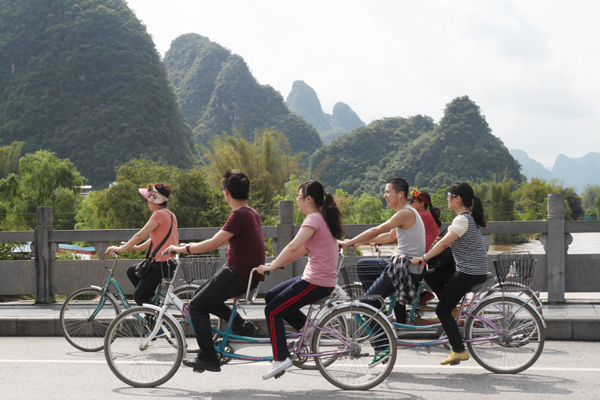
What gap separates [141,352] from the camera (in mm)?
4676

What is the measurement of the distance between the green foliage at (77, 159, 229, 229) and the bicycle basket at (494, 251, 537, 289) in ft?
62.8

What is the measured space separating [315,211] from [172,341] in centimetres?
160

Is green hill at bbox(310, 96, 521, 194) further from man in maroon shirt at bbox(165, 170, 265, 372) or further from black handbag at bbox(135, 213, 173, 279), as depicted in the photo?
man in maroon shirt at bbox(165, 170, 265, 372)

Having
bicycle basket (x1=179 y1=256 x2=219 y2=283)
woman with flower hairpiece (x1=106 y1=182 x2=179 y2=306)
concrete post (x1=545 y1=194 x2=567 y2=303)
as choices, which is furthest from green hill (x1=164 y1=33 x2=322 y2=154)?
bicycle basket (x1=179 y1=256 x2=219 y2=283)

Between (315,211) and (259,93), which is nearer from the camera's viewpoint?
(315,211)

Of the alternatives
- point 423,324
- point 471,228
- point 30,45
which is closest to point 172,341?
point 423,324

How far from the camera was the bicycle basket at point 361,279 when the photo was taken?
15.8ft

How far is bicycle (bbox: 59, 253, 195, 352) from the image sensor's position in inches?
240

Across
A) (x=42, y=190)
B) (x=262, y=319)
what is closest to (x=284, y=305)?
(x=262, y=319)

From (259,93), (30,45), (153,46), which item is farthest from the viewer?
(259,93)

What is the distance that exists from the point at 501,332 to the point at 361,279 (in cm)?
130

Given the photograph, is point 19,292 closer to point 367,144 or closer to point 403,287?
point 403,287

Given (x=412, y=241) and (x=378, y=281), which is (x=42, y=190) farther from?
(x=412, y=241)

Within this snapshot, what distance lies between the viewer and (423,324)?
543 cm
